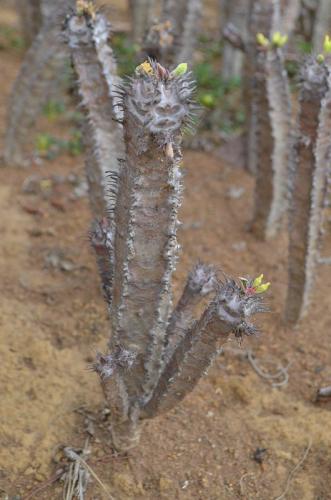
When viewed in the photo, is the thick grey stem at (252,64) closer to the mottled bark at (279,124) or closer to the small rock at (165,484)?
the mottled bark at (279,124)

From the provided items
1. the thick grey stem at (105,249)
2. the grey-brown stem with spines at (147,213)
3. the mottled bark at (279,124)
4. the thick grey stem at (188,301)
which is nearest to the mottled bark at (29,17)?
the mottled bark at (279,124)

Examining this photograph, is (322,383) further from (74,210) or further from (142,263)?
(74,210)

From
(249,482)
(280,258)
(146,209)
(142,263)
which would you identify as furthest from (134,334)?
(280,258)

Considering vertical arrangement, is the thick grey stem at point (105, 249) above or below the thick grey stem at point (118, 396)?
above

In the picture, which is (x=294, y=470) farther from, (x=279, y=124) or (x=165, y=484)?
(x=279, y=124)

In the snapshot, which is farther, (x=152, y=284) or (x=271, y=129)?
(x=271, y=129)

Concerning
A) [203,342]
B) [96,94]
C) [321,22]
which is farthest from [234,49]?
[203,342]

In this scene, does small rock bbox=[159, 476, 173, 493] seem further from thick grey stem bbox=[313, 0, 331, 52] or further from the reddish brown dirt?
thick grey stem bbox=[313, 0, 331, 52]
